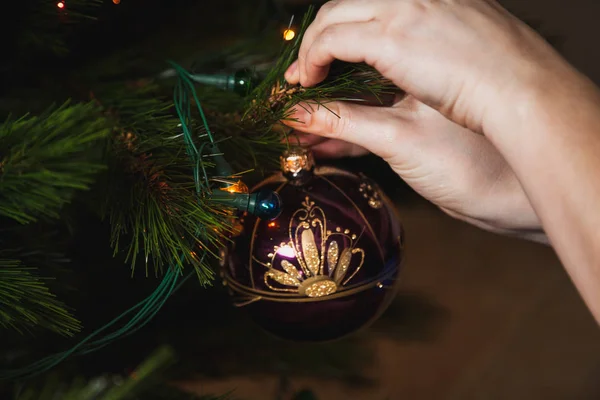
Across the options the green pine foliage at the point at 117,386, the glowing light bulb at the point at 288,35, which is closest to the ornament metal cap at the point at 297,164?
the glowing light bulb at the point at 288,35

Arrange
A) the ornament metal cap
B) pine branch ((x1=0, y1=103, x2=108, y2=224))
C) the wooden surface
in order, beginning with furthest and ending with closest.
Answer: the wooden surface → the ornament metal cap → pine branch ((x1=0, y1=103, x2=108, y2=224))

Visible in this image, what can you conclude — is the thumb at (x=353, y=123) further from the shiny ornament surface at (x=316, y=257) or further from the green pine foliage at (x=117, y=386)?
the green pine foliage at (x=117, y=386)

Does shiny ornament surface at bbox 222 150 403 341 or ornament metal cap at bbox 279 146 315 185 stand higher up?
ornament metal cap at bbox 279 146 315 185

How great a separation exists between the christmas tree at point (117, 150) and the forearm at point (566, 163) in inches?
5.4

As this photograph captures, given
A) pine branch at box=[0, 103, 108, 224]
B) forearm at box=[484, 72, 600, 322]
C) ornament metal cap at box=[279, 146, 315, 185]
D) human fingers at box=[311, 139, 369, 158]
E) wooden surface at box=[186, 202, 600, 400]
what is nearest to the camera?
pine branch at box=[0, 103, 108, 224]

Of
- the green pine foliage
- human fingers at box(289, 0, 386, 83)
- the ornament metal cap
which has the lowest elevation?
the green pine foliage

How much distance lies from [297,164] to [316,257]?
9 centimetres

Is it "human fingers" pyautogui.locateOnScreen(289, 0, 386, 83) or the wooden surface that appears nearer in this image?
"human fingers" pyautogui.locateOnScreen(289, 0, 386, 83)

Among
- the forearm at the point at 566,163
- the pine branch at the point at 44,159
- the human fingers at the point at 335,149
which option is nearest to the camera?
the pine branch at the point at 44,159

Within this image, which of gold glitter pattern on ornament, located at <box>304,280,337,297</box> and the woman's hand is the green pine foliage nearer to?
gold glitter pattern on ornament, located at <box>304,280,337,297</box>

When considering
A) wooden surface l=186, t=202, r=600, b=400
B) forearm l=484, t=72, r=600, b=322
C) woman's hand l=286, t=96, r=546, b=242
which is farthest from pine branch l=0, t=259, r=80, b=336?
wooden surface l=186, t=202, r=600, b=400

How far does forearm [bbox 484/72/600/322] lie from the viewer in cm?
46

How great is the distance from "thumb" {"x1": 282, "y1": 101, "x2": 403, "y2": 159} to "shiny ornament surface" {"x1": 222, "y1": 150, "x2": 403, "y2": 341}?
4 cm

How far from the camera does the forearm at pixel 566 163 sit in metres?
0.46
